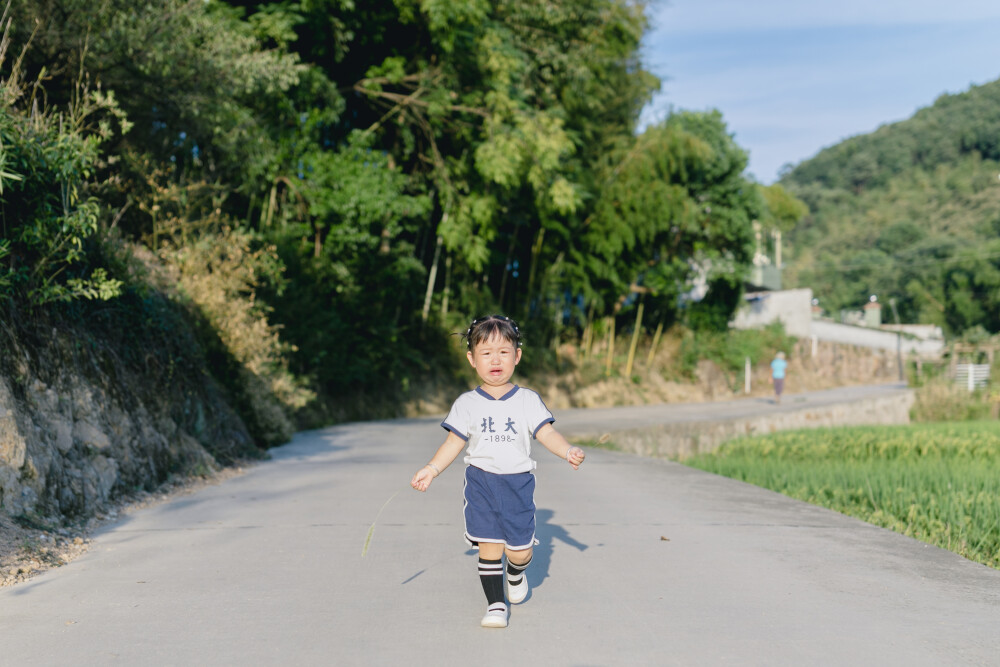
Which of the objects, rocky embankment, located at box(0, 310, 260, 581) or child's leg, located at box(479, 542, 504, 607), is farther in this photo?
rocky embankment, located at box(0, 310, 260, 581)

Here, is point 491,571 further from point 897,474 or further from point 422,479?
point 897,474

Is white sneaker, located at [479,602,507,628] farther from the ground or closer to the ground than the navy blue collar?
closer to the ground

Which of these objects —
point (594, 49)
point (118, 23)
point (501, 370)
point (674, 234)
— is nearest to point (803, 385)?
point (674, 234)

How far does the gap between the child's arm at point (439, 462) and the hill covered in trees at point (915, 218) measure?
6706 centimetres

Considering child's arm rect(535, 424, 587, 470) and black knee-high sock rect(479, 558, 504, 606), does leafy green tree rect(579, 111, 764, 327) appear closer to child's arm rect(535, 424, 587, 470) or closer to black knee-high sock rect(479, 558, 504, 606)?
child's arm rect(535, 424, 587, 470)

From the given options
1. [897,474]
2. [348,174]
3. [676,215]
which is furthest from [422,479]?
[676,215]

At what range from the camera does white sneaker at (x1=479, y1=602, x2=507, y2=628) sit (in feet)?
13.0

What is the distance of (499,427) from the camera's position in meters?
4.32

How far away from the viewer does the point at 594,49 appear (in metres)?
20.6

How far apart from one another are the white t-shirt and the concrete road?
0.70 metres

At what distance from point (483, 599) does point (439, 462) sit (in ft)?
2.43

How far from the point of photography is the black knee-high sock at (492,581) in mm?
4055

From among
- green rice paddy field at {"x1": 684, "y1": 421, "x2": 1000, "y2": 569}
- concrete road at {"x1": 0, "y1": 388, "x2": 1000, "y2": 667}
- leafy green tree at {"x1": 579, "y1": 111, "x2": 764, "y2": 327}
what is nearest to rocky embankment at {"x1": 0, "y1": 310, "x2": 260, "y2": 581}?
concrete road at {"x1": 0, "y1": 388, "x2": 1000, "y2": 667}

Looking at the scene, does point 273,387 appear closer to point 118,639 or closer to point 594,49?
point 118,639
